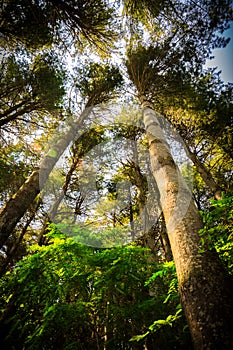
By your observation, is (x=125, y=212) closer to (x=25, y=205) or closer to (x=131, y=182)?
(x=131, y=182)

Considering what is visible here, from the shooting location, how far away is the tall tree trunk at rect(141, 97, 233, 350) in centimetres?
162

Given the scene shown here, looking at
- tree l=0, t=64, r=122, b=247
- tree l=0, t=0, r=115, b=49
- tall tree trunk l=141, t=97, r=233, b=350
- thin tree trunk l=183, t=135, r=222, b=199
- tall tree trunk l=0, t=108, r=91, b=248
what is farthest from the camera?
thin tree trunk l=183, t=135, r=222, b=199

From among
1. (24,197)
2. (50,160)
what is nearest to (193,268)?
(24,197)

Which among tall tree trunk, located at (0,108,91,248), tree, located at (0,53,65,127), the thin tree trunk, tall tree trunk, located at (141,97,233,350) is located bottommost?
tall tree trunk, located at (141,97,233,350)

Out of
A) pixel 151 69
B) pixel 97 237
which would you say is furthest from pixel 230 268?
pixel 151 69

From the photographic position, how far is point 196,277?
1969mm

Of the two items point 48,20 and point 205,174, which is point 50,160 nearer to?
point 48,20

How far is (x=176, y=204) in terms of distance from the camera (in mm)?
2717

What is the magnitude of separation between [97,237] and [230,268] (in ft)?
Result: 6.60

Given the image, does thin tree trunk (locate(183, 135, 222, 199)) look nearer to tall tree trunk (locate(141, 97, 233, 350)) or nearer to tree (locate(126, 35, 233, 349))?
tree (locate(126, 35, 233, 349))

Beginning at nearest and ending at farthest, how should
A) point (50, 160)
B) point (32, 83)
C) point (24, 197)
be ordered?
point (24, 197), point (50, 160), point (32, 83)

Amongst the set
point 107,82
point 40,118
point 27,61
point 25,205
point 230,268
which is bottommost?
point 230,268

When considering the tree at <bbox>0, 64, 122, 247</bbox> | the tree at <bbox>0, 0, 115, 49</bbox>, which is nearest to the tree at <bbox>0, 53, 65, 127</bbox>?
the tree at <bbox>0, 0, 115, 49</bbox>

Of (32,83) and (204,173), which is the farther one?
(204,173)
